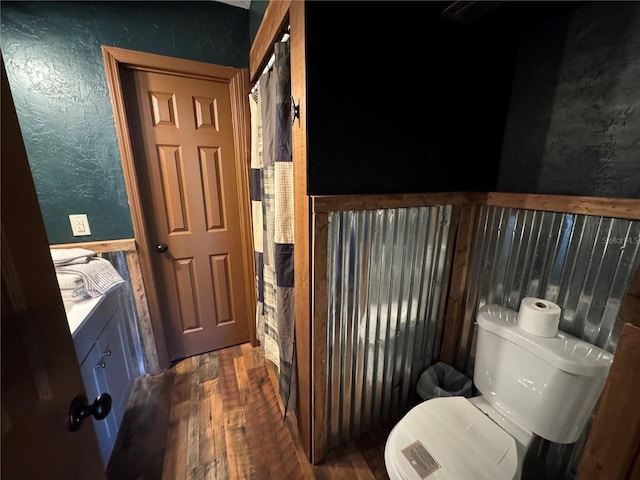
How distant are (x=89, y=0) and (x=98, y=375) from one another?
6.18ft

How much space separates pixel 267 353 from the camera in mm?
1635

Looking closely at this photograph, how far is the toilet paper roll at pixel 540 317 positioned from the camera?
988mm

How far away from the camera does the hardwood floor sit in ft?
4.13

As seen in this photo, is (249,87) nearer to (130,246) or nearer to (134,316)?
(130,246)

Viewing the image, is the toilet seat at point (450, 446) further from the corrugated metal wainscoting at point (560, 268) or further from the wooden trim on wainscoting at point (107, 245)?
the wooden trim on wainscoting at point (107, 245)

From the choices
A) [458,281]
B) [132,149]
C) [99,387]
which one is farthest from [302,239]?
[132,149]

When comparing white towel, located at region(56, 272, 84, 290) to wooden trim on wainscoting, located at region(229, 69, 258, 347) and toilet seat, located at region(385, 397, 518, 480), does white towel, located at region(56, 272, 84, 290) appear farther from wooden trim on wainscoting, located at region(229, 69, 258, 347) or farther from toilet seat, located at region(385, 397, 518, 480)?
toilet seat, located at region(385, 397, 518, 480)

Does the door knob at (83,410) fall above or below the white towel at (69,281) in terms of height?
below

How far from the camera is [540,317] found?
100 centimetres

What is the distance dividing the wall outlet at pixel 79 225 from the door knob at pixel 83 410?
134 centimetres

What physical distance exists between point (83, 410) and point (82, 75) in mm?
1696

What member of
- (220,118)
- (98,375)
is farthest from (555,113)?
(98,375)

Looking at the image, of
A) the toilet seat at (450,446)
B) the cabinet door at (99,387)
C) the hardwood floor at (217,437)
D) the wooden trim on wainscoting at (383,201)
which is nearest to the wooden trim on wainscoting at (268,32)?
the wooden trim on wainscoting at (383,201)

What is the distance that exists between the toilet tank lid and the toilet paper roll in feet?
0.07
